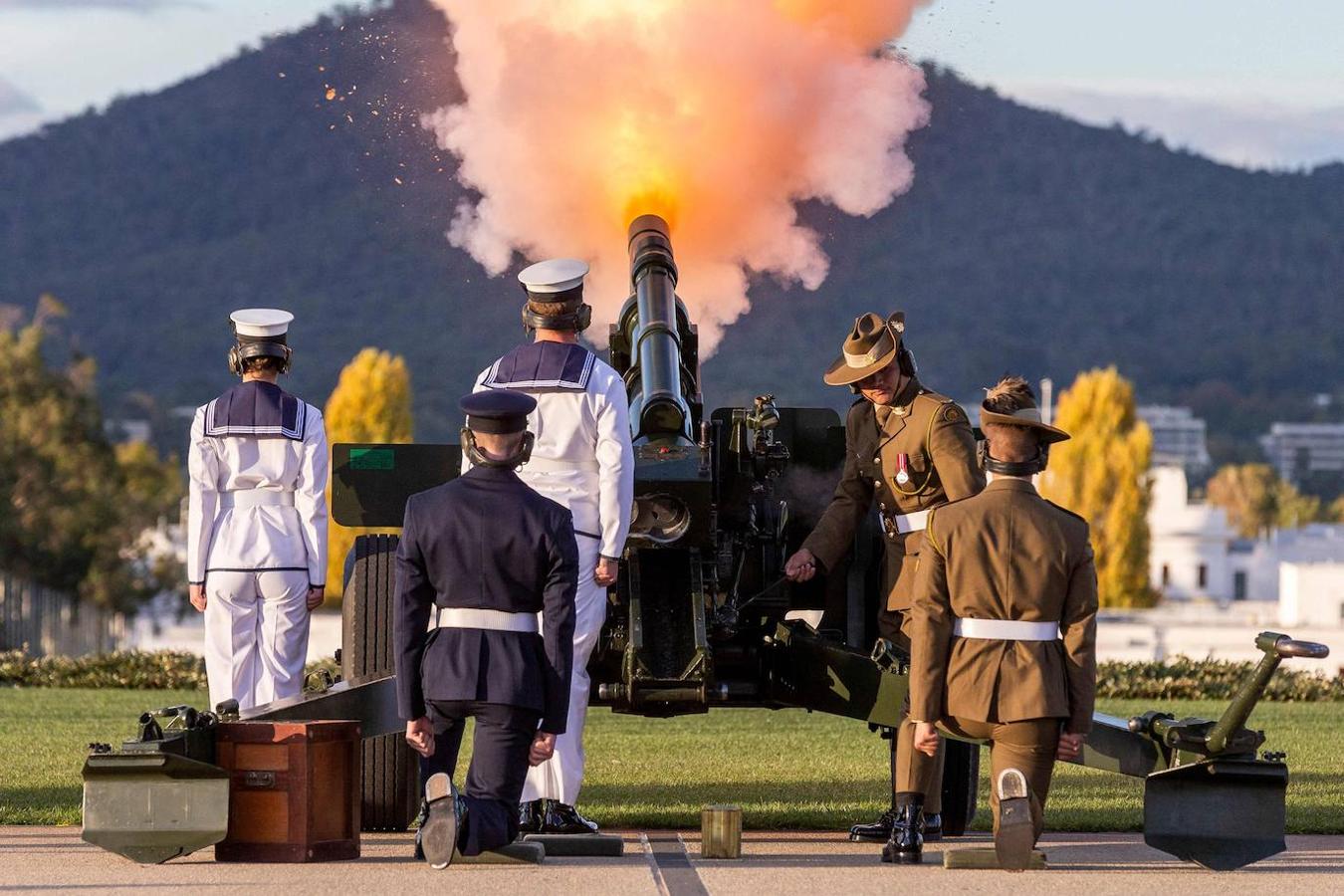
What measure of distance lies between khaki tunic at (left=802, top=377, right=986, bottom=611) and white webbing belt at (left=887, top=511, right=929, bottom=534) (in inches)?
0.9

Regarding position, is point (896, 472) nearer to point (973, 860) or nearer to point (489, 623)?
point (973, 860)

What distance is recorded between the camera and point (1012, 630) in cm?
865

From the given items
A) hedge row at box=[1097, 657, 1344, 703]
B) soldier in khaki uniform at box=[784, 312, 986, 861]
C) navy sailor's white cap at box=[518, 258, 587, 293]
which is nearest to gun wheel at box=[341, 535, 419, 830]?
navy sailor's white cap at box=[518, 258, 587, 293]

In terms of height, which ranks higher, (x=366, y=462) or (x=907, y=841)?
(x=366, y=462)

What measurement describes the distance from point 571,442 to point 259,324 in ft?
5.91

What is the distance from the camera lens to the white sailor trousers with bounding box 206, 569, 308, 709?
1082cm

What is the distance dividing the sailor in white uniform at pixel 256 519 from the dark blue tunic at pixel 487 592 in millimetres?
2227

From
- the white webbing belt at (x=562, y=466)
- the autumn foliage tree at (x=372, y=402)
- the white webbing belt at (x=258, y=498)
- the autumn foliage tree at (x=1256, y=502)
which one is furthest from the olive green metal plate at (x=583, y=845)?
the autumn foliage tree at (x=1256, y=502)

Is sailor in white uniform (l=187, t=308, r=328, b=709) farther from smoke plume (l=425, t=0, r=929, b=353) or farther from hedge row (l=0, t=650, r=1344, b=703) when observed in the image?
hedge row (l=0, t=650, r=1344, b=703)

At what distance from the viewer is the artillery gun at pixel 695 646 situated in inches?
351

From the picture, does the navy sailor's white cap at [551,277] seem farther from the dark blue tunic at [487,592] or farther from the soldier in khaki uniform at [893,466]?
the dark blue tunic at [487,592]

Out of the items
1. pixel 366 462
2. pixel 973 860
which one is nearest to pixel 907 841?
pixel 973 860

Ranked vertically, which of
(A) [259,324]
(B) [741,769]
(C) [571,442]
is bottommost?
(B) [741,769]

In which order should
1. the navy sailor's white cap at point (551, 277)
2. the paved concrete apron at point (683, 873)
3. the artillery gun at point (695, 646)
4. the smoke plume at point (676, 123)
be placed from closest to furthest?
the paved concrete apron at point (683, 873), the artillery gun at point (695, 646), the navy sailor's white cap at point (551, 277), the smoke plume at point (676, 123)
